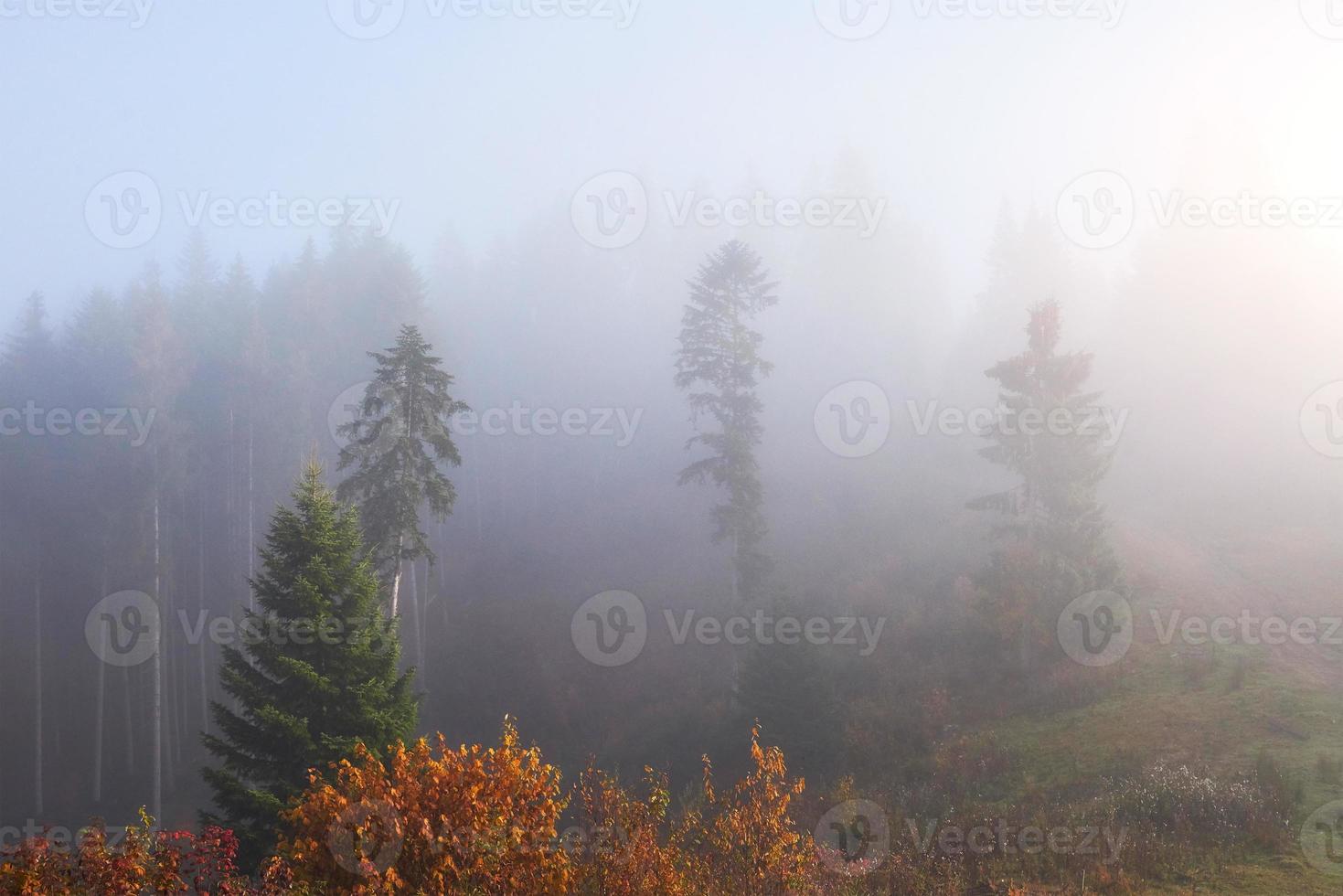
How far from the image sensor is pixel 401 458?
2088 centimetres

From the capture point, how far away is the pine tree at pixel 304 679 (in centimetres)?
1235

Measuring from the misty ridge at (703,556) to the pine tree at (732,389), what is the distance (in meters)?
→ 0.25

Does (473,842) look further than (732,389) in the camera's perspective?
No

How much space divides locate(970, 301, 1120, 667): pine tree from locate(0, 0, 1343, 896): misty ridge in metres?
0.14

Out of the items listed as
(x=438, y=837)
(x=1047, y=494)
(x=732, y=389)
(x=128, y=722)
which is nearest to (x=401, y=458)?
(x=732, y=389)

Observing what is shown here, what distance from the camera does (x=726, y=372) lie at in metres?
29.5

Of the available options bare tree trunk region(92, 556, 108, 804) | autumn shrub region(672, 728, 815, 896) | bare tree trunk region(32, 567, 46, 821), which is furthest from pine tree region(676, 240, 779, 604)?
bare tree trunk region(32, 567, 46, 821)

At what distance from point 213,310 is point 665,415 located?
1176 inches

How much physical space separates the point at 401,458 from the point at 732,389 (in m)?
13.5

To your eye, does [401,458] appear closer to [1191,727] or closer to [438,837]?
[438,837]

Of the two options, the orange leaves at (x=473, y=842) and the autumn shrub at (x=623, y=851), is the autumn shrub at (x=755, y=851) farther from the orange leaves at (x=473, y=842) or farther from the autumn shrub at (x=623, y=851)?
the autumn shrub at (x=623, y=851)

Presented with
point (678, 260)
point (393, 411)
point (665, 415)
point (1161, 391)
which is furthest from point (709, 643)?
point (678, 260)

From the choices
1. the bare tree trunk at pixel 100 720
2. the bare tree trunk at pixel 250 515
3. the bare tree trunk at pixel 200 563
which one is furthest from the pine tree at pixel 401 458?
the bare tree trunk at pixel 200 563

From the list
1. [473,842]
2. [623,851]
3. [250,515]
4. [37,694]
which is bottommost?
[37,694]
